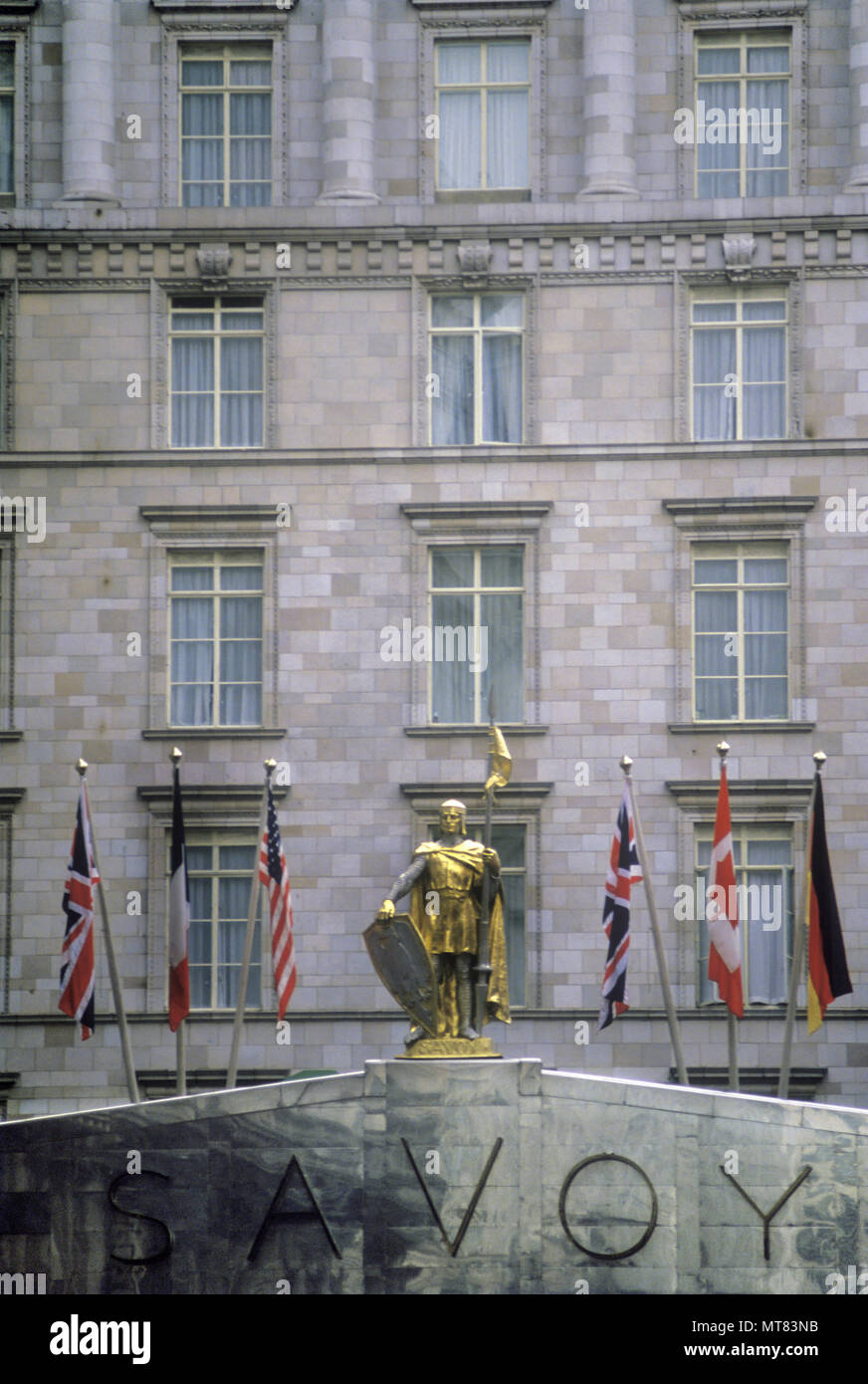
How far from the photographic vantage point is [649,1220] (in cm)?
3086

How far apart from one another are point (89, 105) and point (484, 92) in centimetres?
647

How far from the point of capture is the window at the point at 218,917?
41094 mm

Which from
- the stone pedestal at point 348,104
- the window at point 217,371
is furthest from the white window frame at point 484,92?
the window at point 217,371

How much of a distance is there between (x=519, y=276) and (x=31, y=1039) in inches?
569

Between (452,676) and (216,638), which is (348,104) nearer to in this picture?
(216,638)

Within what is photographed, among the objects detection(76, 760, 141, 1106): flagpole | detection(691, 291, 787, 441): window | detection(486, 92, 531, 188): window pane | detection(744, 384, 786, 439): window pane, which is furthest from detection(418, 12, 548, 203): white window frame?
detection(76, 760, 141, 1106): flagpole

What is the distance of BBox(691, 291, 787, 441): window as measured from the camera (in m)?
42.2

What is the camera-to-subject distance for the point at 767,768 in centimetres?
4100

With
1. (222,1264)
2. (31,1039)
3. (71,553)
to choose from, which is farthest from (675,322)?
(222,1264)

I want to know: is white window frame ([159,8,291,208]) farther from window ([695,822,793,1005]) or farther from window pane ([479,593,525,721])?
window ([695,822,793,1005])

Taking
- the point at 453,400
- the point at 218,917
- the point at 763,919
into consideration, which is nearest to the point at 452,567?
the point at 453,400

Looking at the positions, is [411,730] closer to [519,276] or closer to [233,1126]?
[519,276]

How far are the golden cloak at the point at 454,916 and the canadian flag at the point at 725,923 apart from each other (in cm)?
518
